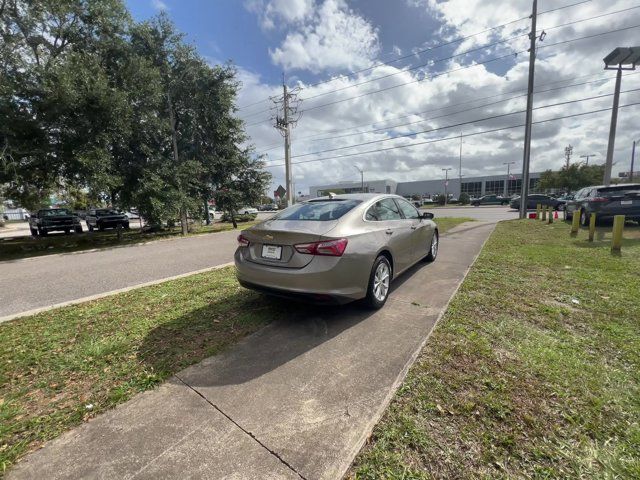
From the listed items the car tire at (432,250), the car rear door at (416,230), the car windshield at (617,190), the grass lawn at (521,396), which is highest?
the car windshield at (617,190)

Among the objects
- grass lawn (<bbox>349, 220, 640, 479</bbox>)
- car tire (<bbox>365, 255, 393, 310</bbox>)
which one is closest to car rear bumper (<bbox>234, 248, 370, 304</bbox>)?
car tire (<bbox>365, 255, 393, 310</bbox>)

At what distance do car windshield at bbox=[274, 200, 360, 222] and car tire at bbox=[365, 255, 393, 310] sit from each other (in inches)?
31.9

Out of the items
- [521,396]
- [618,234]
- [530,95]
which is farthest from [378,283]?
[530,95]

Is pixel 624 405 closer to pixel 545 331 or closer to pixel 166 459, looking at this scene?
pixel 545 331

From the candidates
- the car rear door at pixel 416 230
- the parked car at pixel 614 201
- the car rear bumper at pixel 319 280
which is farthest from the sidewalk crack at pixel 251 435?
the parked car at pixel 614 201

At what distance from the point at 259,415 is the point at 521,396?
77.2 inches

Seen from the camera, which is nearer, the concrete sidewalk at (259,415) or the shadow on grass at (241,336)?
the concrete sidewalk at (259,415)

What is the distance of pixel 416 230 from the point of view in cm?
527

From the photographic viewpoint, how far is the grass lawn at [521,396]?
1759 mm

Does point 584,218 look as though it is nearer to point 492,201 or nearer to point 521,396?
point 521,396

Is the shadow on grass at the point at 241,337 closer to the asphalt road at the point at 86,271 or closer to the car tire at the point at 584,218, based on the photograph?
the asphalt road at the point at 86,271

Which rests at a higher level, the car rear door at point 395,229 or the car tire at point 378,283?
the car rear door at point 395,229

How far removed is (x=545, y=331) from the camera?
3289 mm

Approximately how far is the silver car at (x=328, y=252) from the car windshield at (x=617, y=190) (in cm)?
Result: 1041
